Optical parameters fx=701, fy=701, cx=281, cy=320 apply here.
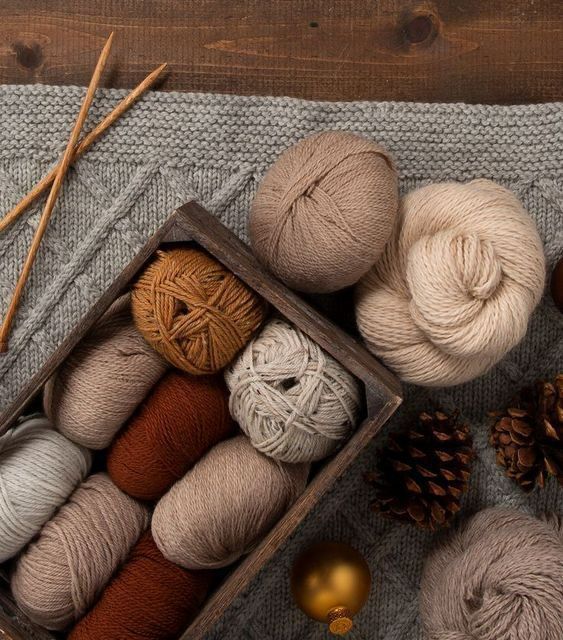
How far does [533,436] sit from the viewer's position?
75cm

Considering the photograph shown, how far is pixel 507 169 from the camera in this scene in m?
0.80

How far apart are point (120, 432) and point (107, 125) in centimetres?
35

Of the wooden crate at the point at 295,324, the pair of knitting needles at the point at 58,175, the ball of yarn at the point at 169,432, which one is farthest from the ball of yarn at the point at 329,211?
the pair of knitting needles at the point at 58,175

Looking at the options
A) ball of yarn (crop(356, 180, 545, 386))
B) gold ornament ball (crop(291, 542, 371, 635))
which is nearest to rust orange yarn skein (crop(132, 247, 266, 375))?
ball of yarn (crop(356, 180, 545, 386))

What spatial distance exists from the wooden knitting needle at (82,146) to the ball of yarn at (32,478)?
9.9 inches

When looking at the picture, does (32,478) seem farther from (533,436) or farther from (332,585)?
(533,436)

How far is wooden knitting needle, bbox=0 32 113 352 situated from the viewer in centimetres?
79

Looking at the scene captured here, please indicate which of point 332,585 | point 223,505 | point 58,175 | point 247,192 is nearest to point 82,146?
point 58,175

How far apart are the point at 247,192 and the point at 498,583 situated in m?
0.49

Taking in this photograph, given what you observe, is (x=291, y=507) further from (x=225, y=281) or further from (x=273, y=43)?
(x=273, y=43)

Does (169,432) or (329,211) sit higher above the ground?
(329,211)

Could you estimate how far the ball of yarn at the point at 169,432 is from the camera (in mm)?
667

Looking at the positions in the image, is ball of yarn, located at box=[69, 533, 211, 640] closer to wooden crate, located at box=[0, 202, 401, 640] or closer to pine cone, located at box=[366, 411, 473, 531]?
wooden crate, located at box=[0, 202, 401, 640]

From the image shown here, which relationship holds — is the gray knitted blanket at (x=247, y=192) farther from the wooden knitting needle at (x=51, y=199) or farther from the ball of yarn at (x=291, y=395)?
the ball of yarn at (x=291, y=395)
